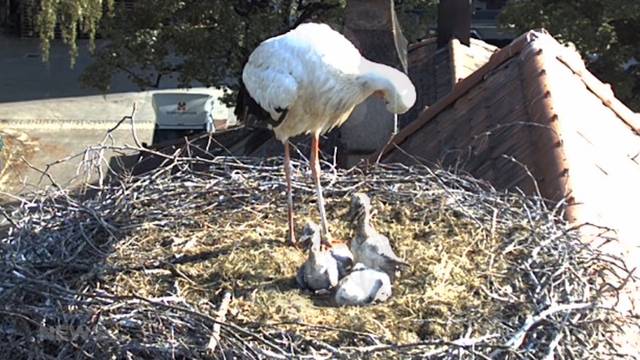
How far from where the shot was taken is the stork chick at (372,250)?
449 centimetres

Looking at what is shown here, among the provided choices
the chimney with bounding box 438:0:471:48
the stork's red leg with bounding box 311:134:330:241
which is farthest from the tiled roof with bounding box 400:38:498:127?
the stork's red leg with bounding box 311:134:330:241

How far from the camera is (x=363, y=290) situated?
432 cm

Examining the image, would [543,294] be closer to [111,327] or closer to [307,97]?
[307,97]

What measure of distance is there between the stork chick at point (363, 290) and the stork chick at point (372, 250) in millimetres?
123

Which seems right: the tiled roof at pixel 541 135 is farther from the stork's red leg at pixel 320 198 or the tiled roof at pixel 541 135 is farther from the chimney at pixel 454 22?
the chimney at pixel 454 22

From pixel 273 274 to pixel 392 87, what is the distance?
106 centimetres

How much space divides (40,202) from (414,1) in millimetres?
9695

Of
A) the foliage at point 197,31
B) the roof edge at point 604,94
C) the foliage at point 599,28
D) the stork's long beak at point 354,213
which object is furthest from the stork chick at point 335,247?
the foliage at point 197,31

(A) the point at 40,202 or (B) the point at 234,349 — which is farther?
(A) the point at 40,202

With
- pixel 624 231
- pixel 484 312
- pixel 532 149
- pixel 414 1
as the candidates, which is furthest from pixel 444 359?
pixel 414 1

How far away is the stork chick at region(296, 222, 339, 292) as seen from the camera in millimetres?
Answer: 4402

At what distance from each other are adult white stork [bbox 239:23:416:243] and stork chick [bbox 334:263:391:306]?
60cm

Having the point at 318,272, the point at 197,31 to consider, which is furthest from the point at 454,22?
the point at 318,272

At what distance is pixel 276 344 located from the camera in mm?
3850
